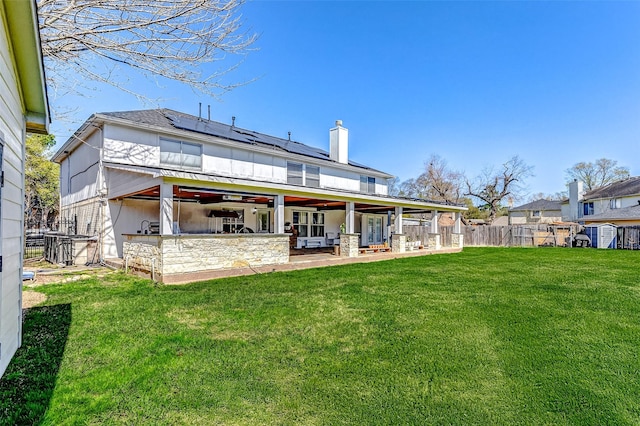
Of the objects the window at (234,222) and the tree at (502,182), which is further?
the tree at (502,182)

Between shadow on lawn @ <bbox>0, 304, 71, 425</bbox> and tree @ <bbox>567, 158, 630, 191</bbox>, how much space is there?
197ft

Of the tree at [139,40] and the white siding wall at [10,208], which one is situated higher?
the tree at [139,40]

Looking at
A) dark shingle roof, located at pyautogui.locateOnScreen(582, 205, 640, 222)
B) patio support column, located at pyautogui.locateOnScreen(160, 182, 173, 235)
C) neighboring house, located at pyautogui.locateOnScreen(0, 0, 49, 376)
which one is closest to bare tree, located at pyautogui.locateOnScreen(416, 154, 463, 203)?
dark shingle roof, located at pyautogui.locateOnScreen(582, 205, 640, 222)

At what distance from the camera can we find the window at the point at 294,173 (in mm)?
16969

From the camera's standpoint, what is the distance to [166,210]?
337 inches

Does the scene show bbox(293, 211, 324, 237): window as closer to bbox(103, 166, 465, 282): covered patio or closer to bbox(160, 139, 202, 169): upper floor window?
bbox(103, 166, 465, 282): covered patio

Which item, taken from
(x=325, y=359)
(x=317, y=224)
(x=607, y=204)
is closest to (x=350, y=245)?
(x=317, y=224)

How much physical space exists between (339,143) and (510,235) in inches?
688

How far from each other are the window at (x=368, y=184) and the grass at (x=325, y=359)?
14.2 meters

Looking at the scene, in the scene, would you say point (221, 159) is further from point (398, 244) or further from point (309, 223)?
point (398, 244)

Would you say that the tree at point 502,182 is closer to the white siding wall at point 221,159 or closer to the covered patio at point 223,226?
the covered patio at point 223,226

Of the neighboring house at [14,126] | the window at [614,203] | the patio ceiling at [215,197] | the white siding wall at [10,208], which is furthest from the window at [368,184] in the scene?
the window at [614,203]

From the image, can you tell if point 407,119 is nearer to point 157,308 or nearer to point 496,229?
point 496,229

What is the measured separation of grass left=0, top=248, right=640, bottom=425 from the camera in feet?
9.22
